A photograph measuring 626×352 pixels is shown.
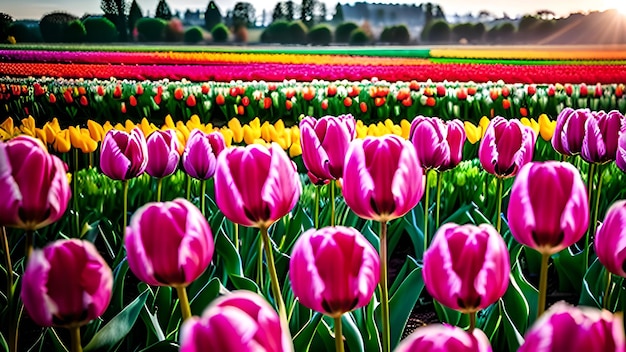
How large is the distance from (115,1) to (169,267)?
1200 mm

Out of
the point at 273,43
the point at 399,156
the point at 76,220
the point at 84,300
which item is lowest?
the point at 76,220

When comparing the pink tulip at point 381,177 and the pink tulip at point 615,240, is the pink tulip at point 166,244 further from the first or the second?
the pink tulip at point 615,240

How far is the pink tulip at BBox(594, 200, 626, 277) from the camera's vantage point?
51cm

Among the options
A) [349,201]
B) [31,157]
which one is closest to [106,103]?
[31,157]

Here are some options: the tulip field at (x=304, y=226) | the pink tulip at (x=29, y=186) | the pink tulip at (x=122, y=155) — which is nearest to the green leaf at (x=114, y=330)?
the tulip field at (x=304, y=226)

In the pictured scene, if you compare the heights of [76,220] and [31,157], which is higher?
[31,157]

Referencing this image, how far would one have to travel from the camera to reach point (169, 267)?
0.47m

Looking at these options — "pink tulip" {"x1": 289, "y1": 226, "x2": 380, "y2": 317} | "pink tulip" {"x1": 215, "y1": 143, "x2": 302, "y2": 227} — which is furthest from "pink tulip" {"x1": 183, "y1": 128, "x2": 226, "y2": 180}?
"pink tulip" {"x1": 289, "y1": 226, "x2": 380, "y2": 317}

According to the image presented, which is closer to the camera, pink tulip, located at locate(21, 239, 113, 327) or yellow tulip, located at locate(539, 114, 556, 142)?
pink tulip, located at locate(21, 239, 113, 327)

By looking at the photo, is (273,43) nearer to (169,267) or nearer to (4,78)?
(4,78)

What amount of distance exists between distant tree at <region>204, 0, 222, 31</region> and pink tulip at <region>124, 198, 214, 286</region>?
1.21 m

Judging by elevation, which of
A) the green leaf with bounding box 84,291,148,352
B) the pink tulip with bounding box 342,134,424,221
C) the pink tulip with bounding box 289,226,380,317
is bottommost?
the green leaf with bounding box 84,291,148,352

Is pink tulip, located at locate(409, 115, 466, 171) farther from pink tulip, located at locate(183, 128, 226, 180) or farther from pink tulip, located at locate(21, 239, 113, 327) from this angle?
pink tulip, located at locate(21, 239, 113, 327)

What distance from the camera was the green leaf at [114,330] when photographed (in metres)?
0.67
